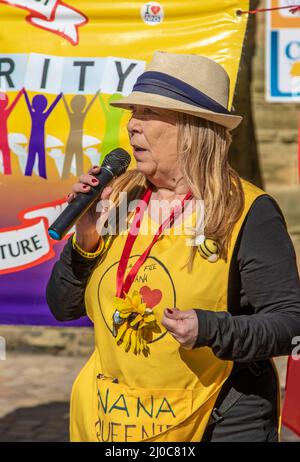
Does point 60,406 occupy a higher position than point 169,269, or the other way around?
point 169,269

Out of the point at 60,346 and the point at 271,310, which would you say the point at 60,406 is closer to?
the point at 60,346

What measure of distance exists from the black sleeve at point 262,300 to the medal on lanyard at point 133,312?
0.70 feet

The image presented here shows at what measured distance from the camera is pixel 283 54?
13.1 ft

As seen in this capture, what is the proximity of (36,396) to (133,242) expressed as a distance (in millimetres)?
3903

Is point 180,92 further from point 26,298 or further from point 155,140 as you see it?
point 26,298

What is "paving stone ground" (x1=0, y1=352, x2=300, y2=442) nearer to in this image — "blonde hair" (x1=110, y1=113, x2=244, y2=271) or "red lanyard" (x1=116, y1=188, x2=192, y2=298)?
"red lanyard" (x1=116, y1=188, x2=192, y2=298)

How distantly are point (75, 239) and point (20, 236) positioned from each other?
1.18 metres

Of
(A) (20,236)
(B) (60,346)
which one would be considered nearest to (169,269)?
(A) (20,236)

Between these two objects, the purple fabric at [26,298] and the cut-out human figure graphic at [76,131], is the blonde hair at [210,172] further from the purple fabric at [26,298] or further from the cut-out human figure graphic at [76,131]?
the purple fabric at [26,298]

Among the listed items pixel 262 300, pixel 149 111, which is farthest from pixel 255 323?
pixel 149 111

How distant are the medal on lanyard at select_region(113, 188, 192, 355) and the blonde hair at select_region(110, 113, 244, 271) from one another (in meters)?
0.09

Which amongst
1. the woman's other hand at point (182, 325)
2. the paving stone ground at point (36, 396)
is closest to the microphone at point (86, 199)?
the woman's other hand at point (182, 325)

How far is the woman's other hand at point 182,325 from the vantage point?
228 cm

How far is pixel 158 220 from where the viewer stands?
2.63 metres
